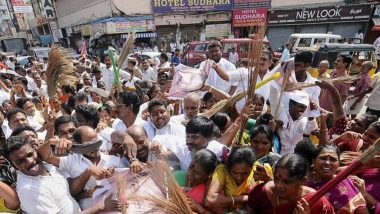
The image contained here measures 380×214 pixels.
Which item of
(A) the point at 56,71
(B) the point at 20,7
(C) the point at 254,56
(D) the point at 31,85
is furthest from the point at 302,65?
(B) the point at 20,7

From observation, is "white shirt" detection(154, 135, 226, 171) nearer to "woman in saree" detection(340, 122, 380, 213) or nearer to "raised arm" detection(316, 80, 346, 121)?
"woman in saree" detection(340, 122, 380, 213)

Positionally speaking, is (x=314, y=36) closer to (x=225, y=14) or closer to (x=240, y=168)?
(x=225, y=14)

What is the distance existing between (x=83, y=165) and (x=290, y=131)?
1.89m

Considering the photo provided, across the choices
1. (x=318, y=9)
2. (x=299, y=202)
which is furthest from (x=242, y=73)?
(x=318, y=9)

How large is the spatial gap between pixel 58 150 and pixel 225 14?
2096 cm

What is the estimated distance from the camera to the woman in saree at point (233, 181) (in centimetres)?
179

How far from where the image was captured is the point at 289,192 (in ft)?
5.54

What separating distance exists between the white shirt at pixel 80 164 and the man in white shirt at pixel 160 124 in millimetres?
616

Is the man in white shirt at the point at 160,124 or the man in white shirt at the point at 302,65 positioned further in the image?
the man in white shirt at the point at 302,65

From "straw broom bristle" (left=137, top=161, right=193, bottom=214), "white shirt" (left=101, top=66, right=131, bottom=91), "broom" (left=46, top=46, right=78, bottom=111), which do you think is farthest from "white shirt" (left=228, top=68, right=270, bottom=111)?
"white shirt" (left=101, top=66, right=131, bottom=91)

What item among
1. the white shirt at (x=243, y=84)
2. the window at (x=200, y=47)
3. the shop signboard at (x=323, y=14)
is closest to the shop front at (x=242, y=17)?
the shop signboard at (x=323, y=14)

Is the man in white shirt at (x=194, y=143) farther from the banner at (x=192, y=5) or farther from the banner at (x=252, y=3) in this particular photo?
the banner at (x=252, y=3)

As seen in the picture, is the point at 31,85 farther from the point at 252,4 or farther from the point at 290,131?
the point at 252,4

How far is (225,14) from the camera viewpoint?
21406mm
